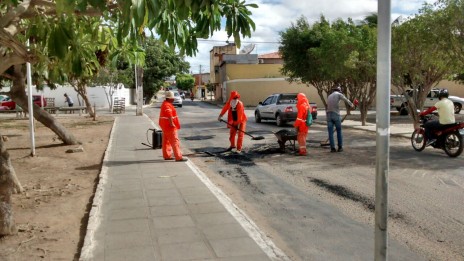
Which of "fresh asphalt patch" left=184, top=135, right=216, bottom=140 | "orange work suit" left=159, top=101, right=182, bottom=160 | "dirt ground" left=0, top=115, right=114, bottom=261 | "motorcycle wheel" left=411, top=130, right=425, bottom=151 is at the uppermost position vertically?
"orange work suit" left=159, top=101, right=182, bottom=160

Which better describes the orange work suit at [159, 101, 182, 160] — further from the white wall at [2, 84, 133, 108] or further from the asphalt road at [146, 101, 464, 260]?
the white wall at [2, 84, 133, 108]

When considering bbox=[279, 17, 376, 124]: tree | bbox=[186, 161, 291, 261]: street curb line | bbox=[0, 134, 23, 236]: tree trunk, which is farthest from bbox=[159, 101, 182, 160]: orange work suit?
bbox=[279, 17, 376, 124]: tree

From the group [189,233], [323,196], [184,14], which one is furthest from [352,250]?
[184,14]

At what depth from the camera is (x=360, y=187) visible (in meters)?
7.58

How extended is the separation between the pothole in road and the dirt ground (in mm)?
3723

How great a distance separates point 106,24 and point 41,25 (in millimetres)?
1777

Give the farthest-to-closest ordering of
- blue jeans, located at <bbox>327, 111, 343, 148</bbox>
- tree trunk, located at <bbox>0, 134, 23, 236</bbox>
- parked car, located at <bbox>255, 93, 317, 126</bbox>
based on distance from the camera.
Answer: parked car, located at <bbox>255, 93, 317, 126</bbox> < blue jeans, located at <bbox>327, 111, 343, 148</bbox> < tree trunk, located at <bbox>0, 134, 23, 236</bbox>

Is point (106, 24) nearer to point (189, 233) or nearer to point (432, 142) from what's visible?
point (189, 233)

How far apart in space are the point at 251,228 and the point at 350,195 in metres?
2.48

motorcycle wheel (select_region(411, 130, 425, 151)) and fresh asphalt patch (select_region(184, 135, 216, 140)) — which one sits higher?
motorcycle wheel (select_region(411, 130, 425, 151))

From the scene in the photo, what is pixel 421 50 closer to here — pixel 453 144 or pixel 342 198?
pixel 453 144

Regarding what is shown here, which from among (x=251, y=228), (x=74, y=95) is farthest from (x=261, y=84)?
(x=251, y=228)

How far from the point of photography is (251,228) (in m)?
5.18

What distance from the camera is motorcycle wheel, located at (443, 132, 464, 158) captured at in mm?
10500
